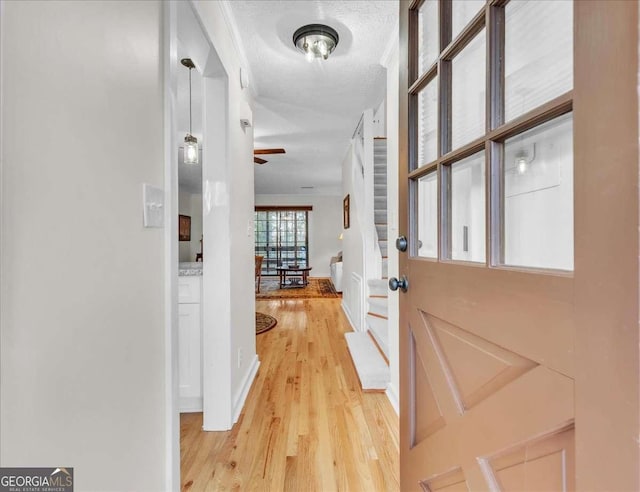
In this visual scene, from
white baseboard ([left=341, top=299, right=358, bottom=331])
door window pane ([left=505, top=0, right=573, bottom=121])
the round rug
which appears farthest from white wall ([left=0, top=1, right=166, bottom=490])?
white baseboard ([left=341, top=299, right=358, bottom=331])

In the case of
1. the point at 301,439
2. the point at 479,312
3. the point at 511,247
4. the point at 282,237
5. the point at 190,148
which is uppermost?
the point at 190,148

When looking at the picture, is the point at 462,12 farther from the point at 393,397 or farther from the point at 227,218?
the point at 393,397

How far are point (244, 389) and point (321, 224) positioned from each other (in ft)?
23.6

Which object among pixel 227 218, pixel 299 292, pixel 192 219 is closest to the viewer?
pixel 227 218

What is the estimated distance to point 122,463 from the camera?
2.49ft

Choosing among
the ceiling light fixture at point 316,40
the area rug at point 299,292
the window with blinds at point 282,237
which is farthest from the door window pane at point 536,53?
the window with blinds at point 282,237

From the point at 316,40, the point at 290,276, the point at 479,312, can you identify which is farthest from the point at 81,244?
the point at 290,276

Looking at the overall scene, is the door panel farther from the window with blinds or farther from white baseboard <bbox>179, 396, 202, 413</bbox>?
the window with blinds

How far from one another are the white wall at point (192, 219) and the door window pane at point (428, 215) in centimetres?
776

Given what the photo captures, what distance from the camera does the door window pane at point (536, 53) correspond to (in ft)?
1.93

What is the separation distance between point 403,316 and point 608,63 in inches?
34.5

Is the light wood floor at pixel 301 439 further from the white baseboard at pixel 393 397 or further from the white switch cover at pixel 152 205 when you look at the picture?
the white switch cover at pixel 152 205

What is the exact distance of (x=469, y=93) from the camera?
86 cm

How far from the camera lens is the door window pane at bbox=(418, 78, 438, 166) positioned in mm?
1003
